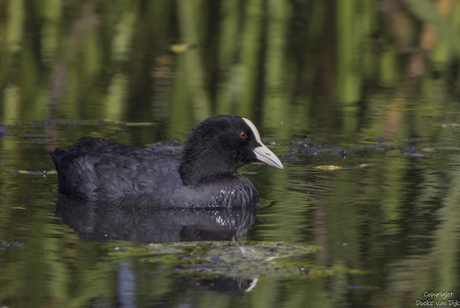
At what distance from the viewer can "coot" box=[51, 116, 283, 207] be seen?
7.58 m

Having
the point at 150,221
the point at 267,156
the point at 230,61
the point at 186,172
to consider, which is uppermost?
the point at 230,61

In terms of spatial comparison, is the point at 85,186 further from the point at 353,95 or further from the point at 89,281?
the point at 353,95

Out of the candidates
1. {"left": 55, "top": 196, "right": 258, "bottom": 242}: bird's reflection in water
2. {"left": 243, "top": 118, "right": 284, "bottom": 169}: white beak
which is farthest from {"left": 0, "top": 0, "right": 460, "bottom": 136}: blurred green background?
{"left": 55, "top": 196, "right": 258, "bottom": 242}: bird's reflection in water

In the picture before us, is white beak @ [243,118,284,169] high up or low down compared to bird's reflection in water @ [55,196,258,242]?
up

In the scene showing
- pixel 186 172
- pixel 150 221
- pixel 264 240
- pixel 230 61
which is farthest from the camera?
A: pixel 230 61

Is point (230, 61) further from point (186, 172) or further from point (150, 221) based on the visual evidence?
point (150, 221)

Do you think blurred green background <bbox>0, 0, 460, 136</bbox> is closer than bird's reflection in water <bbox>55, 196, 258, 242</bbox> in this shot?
No

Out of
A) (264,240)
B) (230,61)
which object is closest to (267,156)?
(264,240)

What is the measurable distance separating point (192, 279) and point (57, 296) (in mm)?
858

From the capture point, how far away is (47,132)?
10.1 metres

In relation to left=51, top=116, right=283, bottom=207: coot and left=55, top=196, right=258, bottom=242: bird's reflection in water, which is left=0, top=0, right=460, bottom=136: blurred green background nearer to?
left=51, top=116, right=283, bottom=207: coot

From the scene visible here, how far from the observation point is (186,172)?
770cm

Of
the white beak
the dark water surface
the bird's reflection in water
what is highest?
the white beak

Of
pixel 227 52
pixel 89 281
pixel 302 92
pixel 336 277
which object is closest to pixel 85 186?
pixel 89 281
